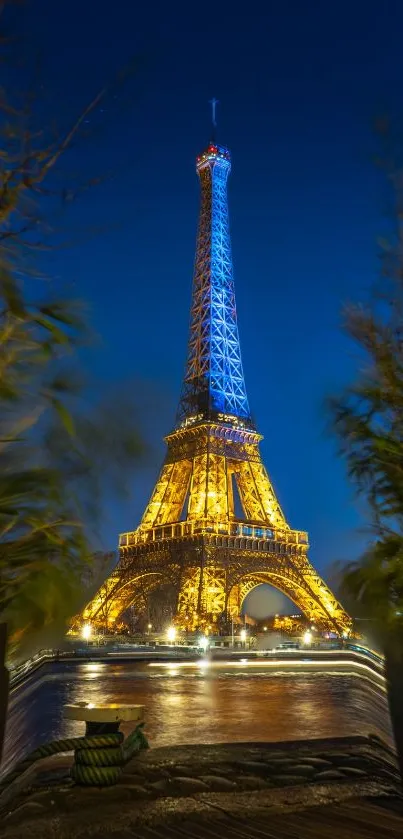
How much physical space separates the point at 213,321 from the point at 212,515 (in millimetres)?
19557

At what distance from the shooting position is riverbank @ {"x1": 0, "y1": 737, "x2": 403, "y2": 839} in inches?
227

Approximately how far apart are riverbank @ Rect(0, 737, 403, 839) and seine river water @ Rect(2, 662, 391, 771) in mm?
1665

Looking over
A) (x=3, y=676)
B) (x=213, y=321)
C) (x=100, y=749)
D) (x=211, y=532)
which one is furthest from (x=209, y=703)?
(x=213, y=321)

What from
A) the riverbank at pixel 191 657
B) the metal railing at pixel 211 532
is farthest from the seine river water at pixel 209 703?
the metal railing at pixel 211 532

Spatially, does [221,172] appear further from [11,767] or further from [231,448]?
[11,767]

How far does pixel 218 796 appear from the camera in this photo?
22.9ft

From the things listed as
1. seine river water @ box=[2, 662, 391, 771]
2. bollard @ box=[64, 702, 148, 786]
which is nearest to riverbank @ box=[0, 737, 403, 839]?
bollard @ box=[64, 702, 148, 786]

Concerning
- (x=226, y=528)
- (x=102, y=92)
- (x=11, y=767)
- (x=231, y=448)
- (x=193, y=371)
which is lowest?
(x=11, y=767)

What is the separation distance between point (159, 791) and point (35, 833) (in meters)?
1.83

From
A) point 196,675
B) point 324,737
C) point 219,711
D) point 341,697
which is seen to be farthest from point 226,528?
point 324,737

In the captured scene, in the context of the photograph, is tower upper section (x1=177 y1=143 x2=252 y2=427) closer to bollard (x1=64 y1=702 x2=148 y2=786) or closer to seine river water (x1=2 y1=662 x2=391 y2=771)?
seine river water (x1=2 y1=662 x2=391 y2=771)

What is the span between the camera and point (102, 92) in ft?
18.0

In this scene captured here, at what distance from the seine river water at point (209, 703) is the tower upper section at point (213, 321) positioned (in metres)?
32.9

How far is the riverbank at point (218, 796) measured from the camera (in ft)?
19.0
